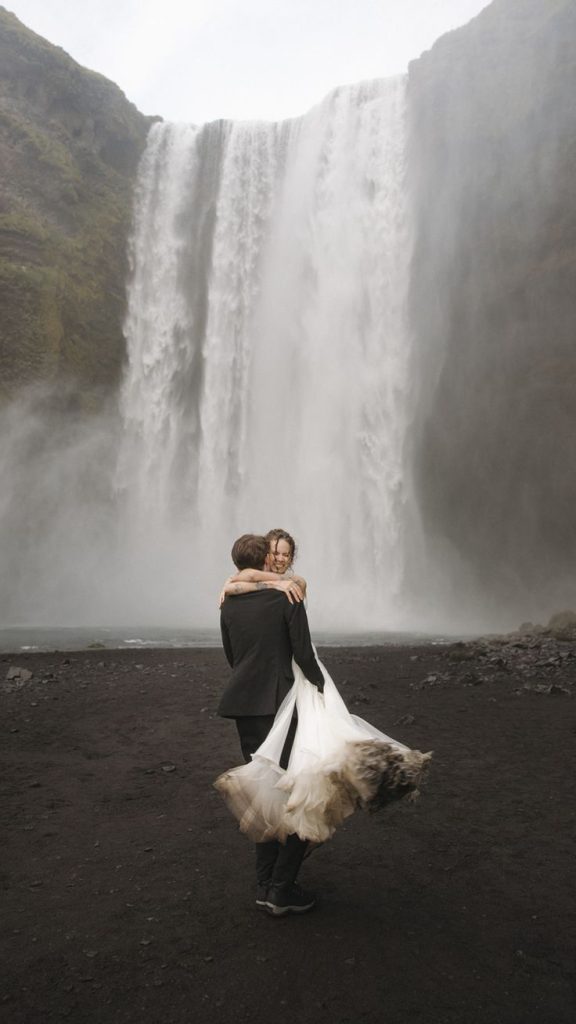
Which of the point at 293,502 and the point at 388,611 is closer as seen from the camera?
the point at 388,611

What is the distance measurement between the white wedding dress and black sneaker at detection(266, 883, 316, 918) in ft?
1.05

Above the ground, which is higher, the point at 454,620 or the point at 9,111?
the point at 9,111

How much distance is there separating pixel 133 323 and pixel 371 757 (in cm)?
3111

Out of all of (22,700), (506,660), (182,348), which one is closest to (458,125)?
(182,348)

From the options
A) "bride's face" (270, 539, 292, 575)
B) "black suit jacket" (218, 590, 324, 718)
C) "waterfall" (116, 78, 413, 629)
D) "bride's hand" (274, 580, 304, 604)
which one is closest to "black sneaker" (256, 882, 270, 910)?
"black suit jacket" (218, 590, 324, 718)

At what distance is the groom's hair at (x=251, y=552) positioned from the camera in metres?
3.67

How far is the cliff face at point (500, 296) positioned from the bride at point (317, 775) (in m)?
23.4

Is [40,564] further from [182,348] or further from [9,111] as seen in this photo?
[9,111]

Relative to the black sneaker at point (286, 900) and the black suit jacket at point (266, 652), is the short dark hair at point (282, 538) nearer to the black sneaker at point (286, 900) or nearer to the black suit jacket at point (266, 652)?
the black suit jacket at point (266, 652)

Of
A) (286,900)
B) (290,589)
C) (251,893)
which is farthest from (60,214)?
(286,900)

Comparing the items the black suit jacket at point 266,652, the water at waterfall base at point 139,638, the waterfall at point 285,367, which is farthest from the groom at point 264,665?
the waterfall at point 285,367

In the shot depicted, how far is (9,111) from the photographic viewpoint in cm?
3075

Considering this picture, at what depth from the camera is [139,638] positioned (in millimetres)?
19438

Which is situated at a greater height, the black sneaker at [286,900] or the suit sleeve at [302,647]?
the suit sleeve at [302,647]
